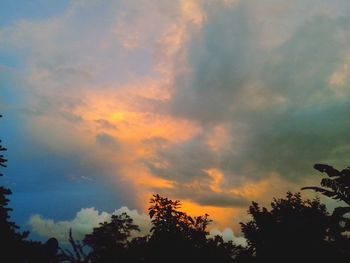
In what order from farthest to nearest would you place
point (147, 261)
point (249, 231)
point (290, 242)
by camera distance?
1. point (147, 261)
2. point (249, 231)
3. point (290, 242)

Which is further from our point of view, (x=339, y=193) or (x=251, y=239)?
(x=251, y=239)

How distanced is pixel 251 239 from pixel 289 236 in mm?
2511

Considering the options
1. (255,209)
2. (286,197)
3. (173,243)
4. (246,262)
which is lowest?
(246,262)

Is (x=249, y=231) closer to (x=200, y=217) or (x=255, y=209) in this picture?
(x=255, y=209)

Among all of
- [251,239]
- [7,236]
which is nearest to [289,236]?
[251,239]

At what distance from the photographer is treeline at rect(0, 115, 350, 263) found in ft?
36.9

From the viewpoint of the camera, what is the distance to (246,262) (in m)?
15.8

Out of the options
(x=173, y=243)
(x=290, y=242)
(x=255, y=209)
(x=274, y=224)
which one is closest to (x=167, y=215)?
(x=173, y=243)

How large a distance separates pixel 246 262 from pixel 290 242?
230 centimetres

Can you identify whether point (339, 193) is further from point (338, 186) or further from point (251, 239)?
point (251, 239)

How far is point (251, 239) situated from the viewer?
55.1 ft

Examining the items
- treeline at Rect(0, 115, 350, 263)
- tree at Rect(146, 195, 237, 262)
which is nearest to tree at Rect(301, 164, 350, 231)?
treeline at Rect(0, 115, 350, 263)

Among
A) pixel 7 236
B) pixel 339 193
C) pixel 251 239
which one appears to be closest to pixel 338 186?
pixel 339 193

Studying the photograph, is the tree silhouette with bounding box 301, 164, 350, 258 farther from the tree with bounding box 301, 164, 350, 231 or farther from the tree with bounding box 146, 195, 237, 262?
the tree with bounding box 146, 195, 237, 262
